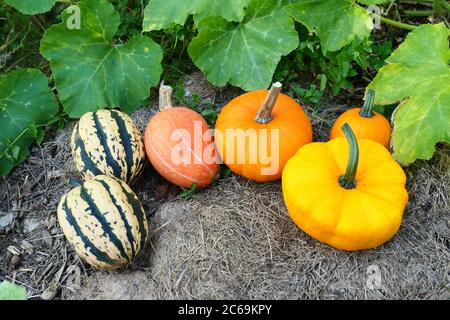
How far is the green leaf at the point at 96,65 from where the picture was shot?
291cm

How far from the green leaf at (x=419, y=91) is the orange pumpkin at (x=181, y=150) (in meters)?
0.81

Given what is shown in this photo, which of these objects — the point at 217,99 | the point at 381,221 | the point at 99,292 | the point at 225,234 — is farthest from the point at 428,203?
the point at 99,292

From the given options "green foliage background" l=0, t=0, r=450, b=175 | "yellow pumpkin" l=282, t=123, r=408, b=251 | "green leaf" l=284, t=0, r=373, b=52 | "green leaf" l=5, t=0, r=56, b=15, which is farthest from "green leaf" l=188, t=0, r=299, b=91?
"green leaf" l=5, t=0, r=56, b=15

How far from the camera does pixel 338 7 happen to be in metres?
2.76

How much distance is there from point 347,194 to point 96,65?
1.42m

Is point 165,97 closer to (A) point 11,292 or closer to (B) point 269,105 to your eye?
(B) point 269,105

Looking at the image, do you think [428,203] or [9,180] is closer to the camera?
[428,203]

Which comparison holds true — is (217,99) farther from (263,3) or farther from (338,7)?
(338,7)

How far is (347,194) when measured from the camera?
234cm

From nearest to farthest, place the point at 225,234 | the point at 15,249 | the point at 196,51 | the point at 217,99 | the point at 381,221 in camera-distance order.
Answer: the point at 381,221 < the point at 225,234 < the point at 15,249 < the point at 196,51 < the point at 217,99

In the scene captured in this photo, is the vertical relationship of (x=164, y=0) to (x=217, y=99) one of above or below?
above

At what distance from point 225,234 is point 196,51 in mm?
916

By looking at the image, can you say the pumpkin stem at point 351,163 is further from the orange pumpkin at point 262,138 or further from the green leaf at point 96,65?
the green leaf at point 96,65

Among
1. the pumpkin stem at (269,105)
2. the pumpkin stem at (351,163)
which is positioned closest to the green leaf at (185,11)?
the pumpkin stem at (269,105)
